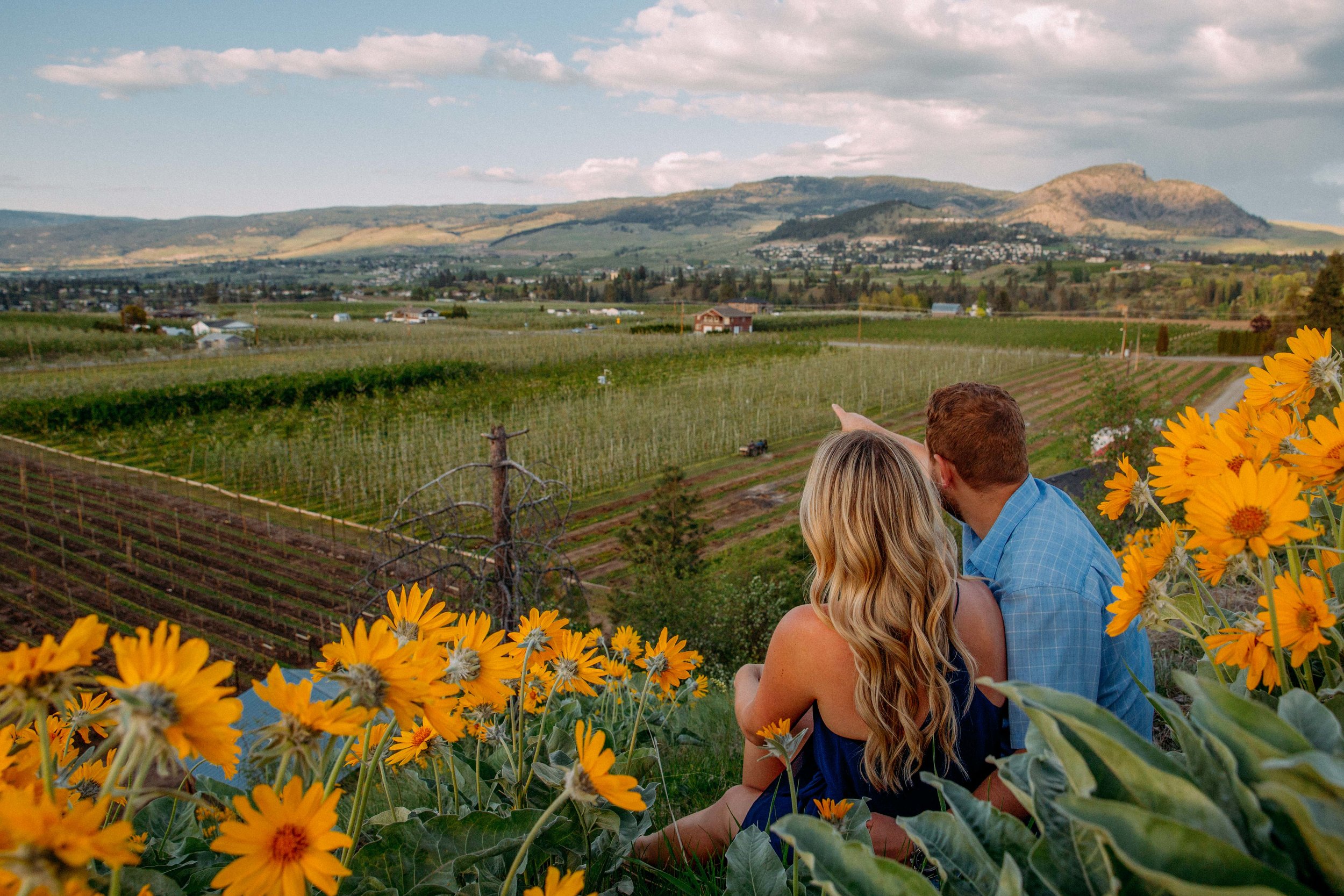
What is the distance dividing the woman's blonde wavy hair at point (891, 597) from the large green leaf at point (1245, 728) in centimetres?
115

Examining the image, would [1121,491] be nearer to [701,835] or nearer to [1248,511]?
[1248,511]

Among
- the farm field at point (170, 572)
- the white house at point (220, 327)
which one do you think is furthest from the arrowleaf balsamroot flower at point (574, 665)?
the white house at point (220, 327)

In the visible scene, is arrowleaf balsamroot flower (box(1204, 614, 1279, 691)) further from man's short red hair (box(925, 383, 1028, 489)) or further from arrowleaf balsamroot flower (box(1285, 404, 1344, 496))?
man's short red hair (box(925, 383, 1028, 489))

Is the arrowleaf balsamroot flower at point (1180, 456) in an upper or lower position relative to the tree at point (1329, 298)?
lower

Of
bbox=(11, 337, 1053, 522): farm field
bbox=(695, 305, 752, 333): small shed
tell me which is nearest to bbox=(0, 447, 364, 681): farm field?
bbox=(11, 337, 1053, 522): farm field

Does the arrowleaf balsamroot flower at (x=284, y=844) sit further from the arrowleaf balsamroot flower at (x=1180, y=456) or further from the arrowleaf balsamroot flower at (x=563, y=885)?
the arrowleaf balsamroot flower at (x=1180, y=456)

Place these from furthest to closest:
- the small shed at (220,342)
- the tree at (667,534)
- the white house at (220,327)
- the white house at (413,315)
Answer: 1. the white house at (413,315)
2. the white house at (220,327)
3. the small shed at (220,342)
4. the tree at (667,534)

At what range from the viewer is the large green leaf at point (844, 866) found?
2.05 ft

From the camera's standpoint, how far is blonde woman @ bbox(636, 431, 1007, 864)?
1.73m

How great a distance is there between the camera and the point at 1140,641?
6.81 feet

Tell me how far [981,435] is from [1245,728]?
1747 millimetres

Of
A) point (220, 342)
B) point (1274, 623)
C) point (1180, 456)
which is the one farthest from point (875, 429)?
point (220, 342)

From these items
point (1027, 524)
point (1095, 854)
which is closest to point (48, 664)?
point (1095, 854)

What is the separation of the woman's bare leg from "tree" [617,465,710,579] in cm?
637
